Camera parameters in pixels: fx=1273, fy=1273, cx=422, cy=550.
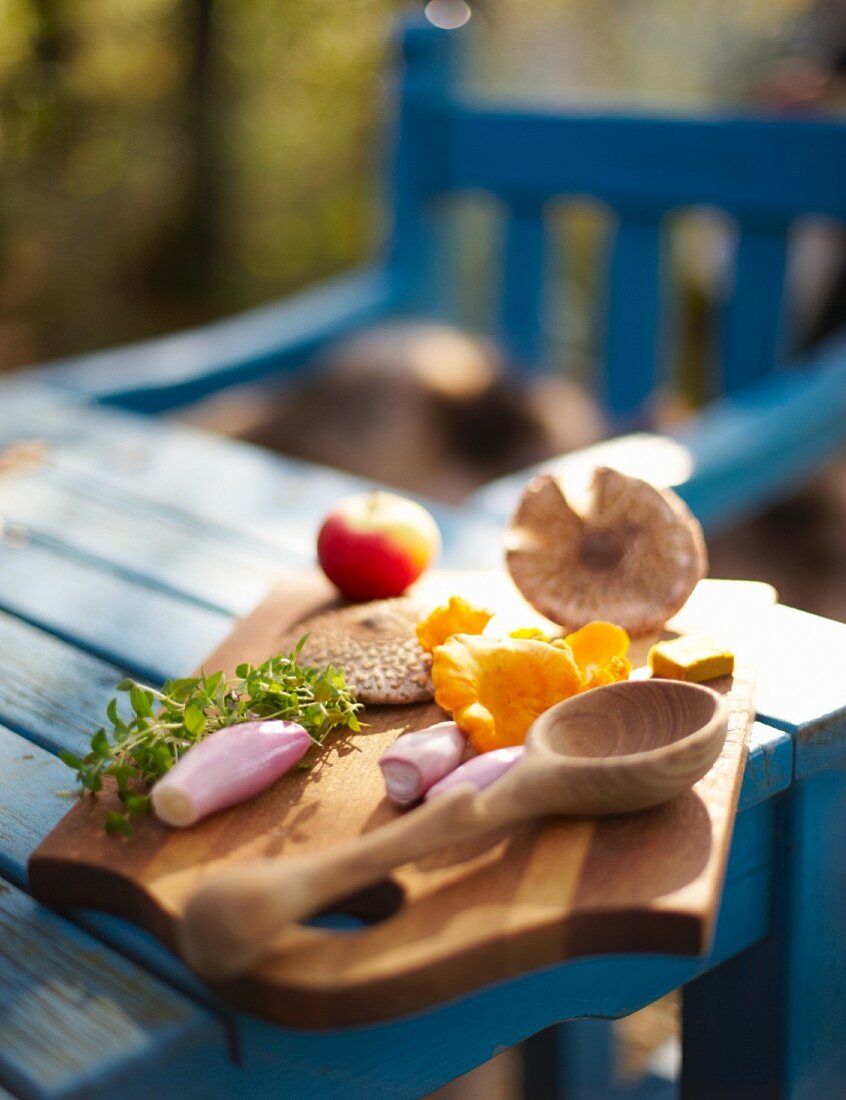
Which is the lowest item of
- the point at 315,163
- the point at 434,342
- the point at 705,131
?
the point at 315,163

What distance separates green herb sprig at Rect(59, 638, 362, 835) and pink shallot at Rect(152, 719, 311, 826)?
0.02 meters

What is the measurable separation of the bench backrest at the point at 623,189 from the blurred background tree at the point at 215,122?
330cm

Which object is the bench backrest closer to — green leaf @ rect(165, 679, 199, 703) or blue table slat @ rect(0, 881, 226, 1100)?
green leaf @ rect(165, 679, 199, 703)

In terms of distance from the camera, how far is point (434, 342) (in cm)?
245

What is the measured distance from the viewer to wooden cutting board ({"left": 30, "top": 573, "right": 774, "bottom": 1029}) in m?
0.67

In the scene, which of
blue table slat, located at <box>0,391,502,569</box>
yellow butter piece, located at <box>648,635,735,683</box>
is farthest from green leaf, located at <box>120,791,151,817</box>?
blue table slat, located at <box>0,391,502,569</box>

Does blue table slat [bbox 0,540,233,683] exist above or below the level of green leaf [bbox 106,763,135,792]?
below

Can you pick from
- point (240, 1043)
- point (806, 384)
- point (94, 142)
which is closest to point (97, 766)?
point (240, 1043)

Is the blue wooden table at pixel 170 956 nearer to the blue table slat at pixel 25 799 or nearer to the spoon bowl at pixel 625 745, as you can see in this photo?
the blue table slat at pixel 25 799

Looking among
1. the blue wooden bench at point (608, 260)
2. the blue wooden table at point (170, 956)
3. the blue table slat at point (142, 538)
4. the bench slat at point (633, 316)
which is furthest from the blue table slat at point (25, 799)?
the bench slat at point (633, 316)

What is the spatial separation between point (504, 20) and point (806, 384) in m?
5.30

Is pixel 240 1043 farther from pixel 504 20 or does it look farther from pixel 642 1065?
pixel 504 20

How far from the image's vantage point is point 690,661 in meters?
0.95

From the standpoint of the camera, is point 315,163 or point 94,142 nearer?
point 94,142
